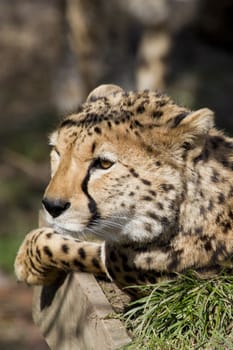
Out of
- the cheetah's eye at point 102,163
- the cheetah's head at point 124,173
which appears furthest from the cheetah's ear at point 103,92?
the cheetah's eye at point 102,163

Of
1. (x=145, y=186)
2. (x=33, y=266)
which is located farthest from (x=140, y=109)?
(x=33, y=266)

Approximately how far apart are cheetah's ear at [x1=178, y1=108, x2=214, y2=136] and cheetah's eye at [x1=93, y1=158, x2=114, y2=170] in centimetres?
30

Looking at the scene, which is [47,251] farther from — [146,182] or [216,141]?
[216,141]

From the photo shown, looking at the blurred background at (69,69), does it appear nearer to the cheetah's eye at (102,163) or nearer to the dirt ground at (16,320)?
the dirt ground at (16,320)

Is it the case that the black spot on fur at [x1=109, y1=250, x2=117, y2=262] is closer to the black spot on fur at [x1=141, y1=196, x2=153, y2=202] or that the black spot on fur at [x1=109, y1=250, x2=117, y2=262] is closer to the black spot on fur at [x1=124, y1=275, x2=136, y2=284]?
the black spot on fur at [x1=124, y1=275, x2=136, y2=284]

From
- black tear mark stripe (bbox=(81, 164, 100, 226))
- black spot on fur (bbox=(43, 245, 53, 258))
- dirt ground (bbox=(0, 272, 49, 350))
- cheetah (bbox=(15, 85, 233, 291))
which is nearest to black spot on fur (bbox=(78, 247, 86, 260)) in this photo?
black spot on fur (bbox=(43, 245, 53, 258))

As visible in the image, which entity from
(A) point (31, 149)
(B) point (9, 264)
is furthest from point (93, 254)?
(A) point (31, 149)

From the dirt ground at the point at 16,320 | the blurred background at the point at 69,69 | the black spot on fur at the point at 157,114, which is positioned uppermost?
the blurred background at the point at 69,69

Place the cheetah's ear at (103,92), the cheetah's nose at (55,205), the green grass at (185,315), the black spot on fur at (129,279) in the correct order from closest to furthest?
the green grass at (185,315) → the cheetah's nose at (55,205) → the black spot on fur at (129,279) → the cheetah's ear at (103,92)

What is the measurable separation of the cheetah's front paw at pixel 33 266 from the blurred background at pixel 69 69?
358 cm

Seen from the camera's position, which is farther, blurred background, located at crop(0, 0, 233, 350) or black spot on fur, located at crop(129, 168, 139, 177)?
blurred background, located at crop(0, 0, 233, 350)

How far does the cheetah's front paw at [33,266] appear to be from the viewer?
449 cm

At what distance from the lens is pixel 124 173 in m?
3.90

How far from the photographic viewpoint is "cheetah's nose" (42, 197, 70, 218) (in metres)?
3.85
